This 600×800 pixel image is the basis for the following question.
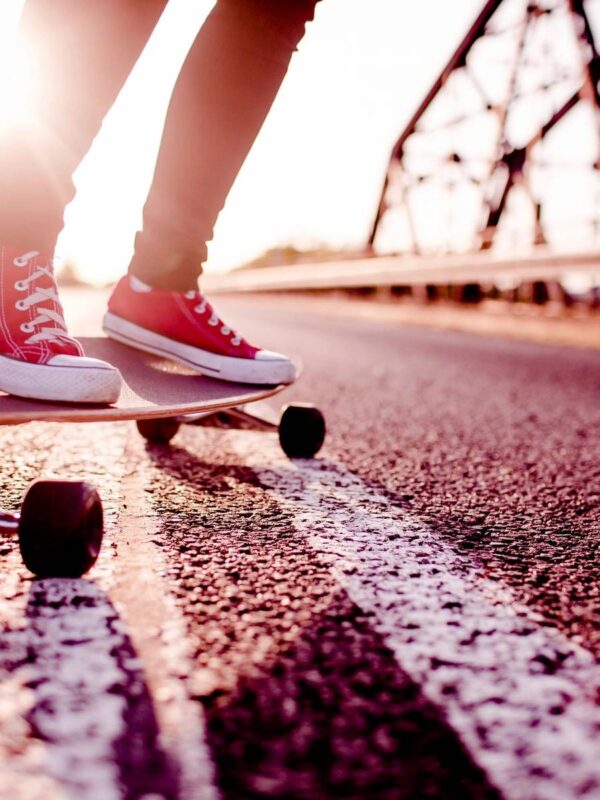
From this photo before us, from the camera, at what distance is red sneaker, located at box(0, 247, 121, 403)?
1465 mm

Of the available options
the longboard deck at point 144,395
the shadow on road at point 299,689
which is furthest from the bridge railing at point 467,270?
the shadow on road at point 299,689

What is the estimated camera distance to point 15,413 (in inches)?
52.3

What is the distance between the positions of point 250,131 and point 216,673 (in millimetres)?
1445

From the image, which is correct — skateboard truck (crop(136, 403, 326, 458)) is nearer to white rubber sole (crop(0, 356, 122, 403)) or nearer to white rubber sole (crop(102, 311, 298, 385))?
white rubber sole (crop(102, 311, 298, 385))

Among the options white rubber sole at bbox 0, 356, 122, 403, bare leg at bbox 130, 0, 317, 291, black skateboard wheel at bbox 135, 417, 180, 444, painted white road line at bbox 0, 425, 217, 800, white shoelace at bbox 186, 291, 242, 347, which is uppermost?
bare leg at bbox 130, 0, 317, 291

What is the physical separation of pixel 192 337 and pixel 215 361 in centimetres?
8

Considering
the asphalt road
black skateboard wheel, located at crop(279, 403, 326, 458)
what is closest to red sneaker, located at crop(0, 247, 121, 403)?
the asphalt road

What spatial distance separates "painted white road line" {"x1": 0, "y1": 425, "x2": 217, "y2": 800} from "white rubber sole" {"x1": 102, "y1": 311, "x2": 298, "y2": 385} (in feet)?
2.36

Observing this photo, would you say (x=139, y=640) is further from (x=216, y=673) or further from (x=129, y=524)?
(x=129, y=524)

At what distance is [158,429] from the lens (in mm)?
2338

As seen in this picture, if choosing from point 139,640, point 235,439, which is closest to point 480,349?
point 235,439

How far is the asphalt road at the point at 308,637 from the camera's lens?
0.77 meters

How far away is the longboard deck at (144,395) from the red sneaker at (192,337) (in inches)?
1.3

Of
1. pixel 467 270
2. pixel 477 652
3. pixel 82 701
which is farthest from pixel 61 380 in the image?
pixel 467 270
